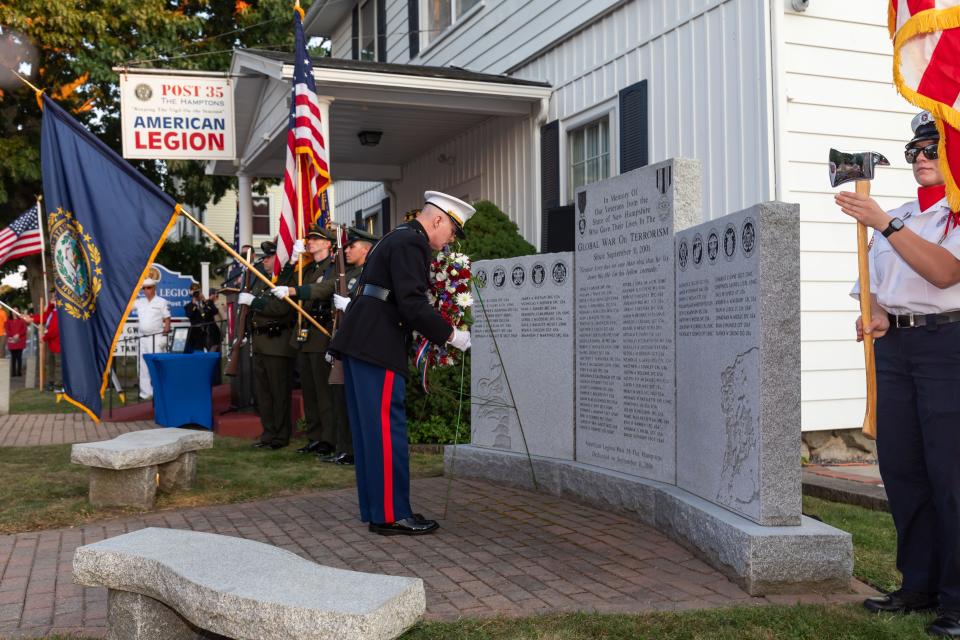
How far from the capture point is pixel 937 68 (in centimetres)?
368

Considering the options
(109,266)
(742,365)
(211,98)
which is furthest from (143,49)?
(742,365)

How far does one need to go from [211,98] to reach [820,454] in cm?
966

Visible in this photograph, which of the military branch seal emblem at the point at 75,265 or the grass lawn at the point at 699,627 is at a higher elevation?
the military branch seal emblem at the point at 75,265

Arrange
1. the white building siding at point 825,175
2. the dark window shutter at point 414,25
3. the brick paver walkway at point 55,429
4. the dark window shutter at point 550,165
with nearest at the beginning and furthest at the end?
the white building siding at point 825,175
the brick paver walkway at point 55,429
the dark window shutter at point 550,165
the dark window shutter at point 414,25

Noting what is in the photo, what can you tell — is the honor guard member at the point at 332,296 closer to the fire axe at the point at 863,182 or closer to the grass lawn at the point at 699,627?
the grass lawn at the point at 699,627

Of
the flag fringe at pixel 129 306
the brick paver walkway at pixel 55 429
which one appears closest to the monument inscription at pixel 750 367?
the flag fringe at pixel 129 306

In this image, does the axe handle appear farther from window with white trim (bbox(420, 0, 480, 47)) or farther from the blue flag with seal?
window with white trim (bbox(420, 0, 480, 47))

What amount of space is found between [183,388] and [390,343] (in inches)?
235

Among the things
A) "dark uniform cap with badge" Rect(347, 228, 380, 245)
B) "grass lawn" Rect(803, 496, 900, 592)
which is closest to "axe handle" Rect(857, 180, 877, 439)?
"grass lawn" Rect(803, 496, 900, 592)

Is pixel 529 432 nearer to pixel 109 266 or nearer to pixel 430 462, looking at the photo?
pixel 430 462

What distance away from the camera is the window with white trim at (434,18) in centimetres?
1455

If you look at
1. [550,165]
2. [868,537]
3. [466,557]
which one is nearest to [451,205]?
[466,557]

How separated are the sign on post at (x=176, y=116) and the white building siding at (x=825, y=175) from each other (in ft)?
27.1

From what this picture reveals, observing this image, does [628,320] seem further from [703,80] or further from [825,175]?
[703,80]
